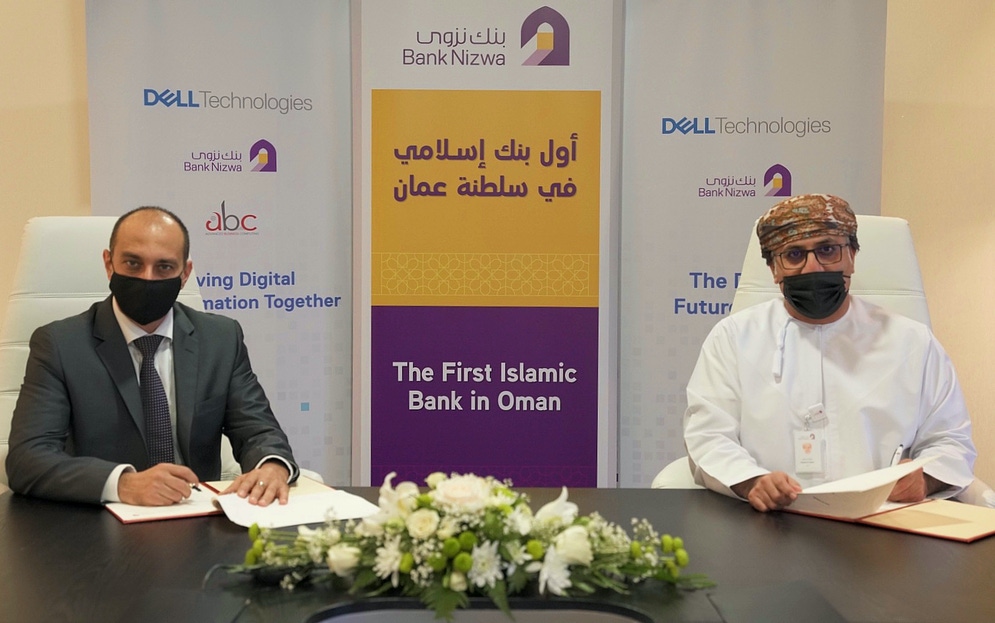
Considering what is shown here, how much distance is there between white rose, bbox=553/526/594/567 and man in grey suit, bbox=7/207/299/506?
1008mm

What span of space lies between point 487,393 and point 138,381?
2.11 m

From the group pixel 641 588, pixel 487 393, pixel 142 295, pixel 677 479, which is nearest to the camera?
pixel 641 588

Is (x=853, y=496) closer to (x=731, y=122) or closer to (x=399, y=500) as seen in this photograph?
(x=399, y=500)

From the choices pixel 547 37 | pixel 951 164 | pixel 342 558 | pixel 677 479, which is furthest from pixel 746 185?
pixel 342 558

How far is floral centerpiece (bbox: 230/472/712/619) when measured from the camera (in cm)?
147

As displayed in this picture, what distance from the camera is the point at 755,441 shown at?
8.67ft

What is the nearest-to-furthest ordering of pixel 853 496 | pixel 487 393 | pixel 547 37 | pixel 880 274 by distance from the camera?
pixel 853 496, pixel 880 274, pixel 547 37, pixel 487 393

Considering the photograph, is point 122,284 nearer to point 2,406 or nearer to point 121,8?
point 2,406

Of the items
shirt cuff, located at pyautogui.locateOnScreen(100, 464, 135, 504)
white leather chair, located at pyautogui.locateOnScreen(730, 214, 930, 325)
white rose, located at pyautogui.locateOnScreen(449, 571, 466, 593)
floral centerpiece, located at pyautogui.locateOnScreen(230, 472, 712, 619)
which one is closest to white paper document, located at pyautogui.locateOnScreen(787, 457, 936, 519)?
floral centerpiece, located at pyautogui.locateOnScreen(230, 472, 712, 619)

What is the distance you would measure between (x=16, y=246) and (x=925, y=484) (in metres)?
4.14

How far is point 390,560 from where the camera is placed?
1.50 m

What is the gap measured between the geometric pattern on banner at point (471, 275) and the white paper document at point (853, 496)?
2.36 m

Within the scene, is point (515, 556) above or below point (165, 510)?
above

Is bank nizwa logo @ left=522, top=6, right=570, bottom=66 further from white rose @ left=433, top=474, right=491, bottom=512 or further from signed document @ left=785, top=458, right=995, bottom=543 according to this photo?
white rose @ left=433, top=474, right=491, bottom=512
